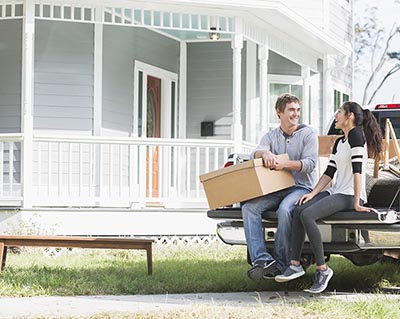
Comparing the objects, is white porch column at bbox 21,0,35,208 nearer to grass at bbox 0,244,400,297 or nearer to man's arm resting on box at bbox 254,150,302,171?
grass at bbox 0,244,400,297

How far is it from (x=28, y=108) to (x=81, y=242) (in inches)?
163

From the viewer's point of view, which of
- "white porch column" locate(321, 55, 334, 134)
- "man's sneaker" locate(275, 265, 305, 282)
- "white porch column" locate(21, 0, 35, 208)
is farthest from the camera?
"white porch column" locate(321, 55, 334, 134)

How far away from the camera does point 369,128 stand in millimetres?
7086

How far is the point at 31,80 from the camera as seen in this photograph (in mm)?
12352

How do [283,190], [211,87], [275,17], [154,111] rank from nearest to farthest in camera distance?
[283,190] → [275,17] → [154,111] → [211,87]

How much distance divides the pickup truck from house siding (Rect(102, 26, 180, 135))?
661 cm

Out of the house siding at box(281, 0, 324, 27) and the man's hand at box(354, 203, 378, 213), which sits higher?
the house siding at box(281, 0, 324, 27)

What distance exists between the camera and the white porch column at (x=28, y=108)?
40.0 ft

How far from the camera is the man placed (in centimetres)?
699

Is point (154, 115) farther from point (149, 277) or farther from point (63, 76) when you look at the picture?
point (149, 277)

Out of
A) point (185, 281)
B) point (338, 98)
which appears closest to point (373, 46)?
point (338, 98)

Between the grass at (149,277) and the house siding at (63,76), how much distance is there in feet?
10.6

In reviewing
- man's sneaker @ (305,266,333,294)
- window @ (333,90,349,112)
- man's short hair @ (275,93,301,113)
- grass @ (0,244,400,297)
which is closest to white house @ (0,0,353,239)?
grass @ (0,244,400,297)

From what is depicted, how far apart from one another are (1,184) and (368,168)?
21.7 ft
